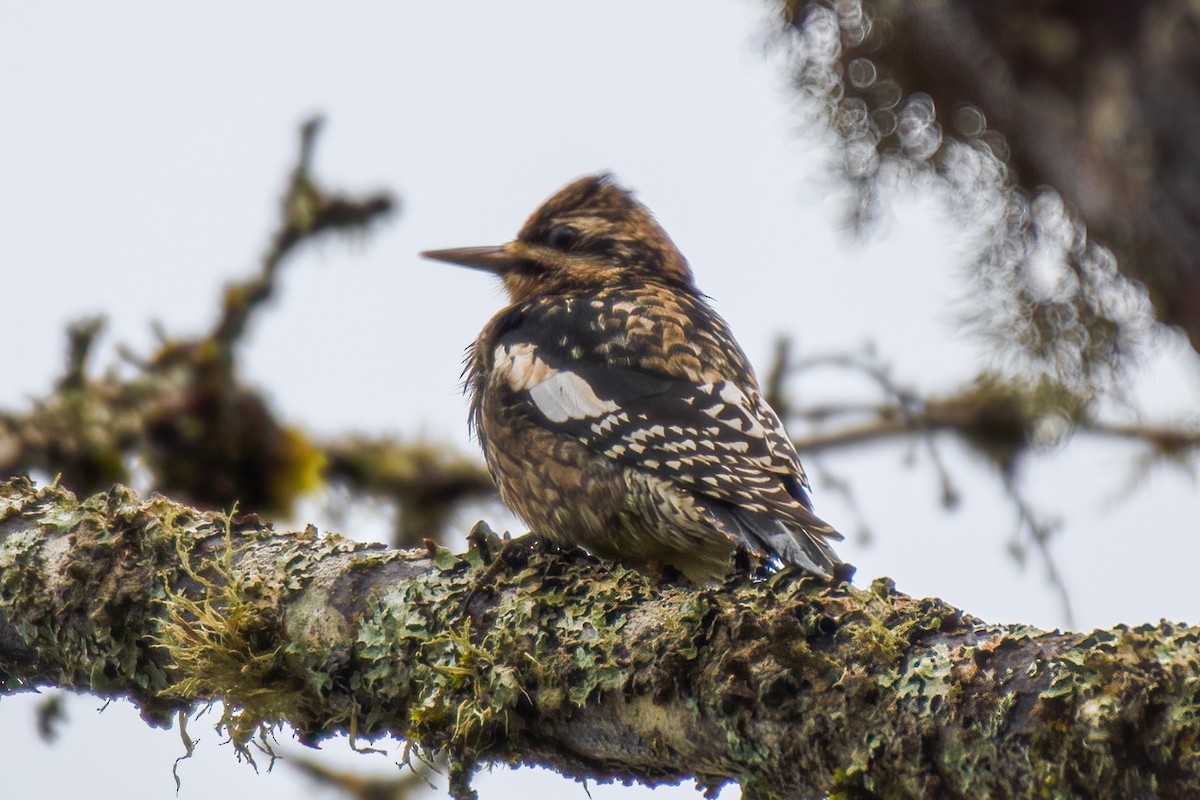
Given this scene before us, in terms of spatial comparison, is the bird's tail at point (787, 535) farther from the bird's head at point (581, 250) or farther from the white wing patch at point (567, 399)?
the bird's head at point (581, 250)

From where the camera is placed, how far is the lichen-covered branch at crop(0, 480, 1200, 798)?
1.70m

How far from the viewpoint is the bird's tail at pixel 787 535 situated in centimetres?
289

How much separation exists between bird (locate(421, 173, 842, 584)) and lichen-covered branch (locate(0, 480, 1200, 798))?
1.54ft

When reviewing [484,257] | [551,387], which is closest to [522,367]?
[551,387]

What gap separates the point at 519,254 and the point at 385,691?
101 inches

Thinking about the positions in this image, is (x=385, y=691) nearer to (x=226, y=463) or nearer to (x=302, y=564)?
(x=302, y=564)

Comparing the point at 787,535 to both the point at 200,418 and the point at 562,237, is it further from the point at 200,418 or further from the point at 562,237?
the point at 200,418

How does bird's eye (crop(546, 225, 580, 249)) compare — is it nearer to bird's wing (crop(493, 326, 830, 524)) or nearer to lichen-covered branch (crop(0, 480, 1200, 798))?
bird's wing (crop(493, 326, 830, 524))

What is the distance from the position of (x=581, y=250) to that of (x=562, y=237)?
0.28ft

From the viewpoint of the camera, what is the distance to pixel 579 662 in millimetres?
2279

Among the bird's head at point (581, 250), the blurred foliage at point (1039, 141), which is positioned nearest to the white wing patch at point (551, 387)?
the bird's head at point (581, 250)

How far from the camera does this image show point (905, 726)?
71.9 inches

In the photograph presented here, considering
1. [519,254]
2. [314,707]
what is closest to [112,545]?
[314,707]

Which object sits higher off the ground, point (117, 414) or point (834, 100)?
point (834, 100)
